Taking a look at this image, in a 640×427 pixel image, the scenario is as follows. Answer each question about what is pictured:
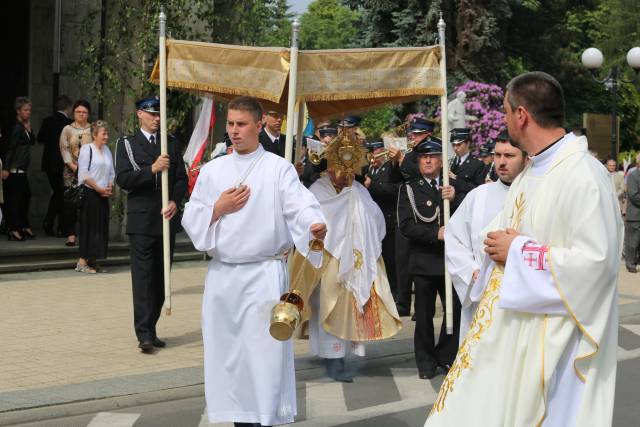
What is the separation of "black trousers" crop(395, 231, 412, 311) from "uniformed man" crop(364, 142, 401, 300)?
0.34 meters

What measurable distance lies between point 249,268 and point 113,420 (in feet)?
5.78

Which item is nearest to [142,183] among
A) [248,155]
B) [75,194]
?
[248,155]

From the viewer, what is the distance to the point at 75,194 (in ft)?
47.9

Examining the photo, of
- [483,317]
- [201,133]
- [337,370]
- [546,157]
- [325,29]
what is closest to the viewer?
[546,157]

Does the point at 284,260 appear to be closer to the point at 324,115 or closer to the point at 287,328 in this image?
the point at 287,328

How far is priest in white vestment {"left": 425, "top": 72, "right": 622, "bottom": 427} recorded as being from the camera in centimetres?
436

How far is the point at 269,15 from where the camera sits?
1805 centimetres

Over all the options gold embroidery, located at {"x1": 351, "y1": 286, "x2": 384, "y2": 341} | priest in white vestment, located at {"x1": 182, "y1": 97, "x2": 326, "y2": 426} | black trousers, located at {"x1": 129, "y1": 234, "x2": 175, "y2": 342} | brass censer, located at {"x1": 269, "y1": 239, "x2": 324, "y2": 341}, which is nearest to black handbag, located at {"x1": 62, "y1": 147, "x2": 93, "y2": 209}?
black trousers, located at {"x1": 129, "y1": 234, "x2": 175, "y2": 342}

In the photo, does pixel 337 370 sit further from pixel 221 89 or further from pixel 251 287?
pixel 251 287

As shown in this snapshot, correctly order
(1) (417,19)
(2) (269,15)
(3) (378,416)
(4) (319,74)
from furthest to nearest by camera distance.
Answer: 1. (1) (417,19)
2. (2) (269,15)
3. (4) (319,74)
4. (3) (378,416)

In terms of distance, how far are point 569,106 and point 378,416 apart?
33518mm

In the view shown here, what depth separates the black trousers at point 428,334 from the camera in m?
9.30

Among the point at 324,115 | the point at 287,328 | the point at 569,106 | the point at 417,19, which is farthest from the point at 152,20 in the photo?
the point at 569,106

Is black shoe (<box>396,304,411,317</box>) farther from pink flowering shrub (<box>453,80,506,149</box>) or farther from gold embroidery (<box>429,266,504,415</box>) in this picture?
pink flowering shrub (<box>453,80,506,149</box>)
